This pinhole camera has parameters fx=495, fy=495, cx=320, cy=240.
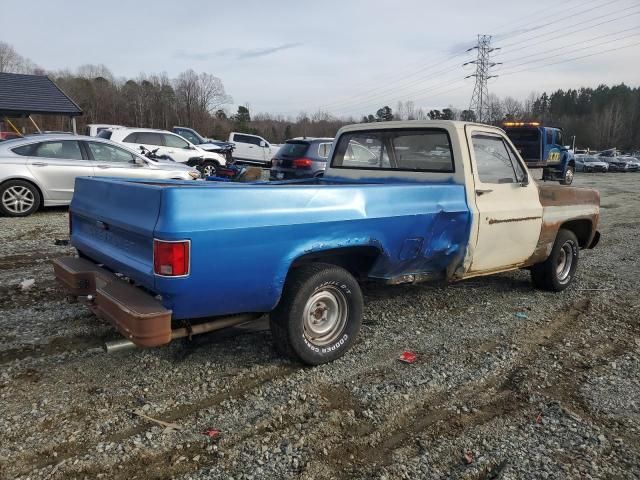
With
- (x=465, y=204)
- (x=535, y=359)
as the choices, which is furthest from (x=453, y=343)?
(x=465, y=204)

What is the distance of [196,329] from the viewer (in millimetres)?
3203

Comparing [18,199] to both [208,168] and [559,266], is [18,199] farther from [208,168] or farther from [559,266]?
[559,266]

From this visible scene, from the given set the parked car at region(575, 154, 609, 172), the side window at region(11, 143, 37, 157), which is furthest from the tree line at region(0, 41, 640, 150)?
the side window at region(11, 143, 37, 157)

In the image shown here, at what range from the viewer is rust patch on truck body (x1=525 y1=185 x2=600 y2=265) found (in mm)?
5305

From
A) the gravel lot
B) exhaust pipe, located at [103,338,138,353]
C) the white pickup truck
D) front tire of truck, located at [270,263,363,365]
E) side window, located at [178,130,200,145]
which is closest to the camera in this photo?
the gravel lot

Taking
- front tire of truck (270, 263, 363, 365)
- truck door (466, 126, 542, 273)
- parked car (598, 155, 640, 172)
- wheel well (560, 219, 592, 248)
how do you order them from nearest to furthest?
front tire of truck (270, 263, 363, 365)
truck door (466, 126, 542, 273)
wheel well (560, 219, 592, 248)
parked car (598, 155, 640, 172)

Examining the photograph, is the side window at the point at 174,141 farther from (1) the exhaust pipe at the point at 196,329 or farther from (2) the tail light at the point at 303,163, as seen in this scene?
(1) the exhaust pipe at the point at 196,329

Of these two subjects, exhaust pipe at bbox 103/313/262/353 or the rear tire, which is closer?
exhaust pipe at bbox 103/313/262/353

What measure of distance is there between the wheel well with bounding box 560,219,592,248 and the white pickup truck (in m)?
20.4

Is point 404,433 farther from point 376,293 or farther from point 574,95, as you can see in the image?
point 574,95

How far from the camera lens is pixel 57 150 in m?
9.38

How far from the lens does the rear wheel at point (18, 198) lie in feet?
29.2

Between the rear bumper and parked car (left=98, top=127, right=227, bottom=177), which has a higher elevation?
parked car (left=98, top=127, right=227, bottom=177)

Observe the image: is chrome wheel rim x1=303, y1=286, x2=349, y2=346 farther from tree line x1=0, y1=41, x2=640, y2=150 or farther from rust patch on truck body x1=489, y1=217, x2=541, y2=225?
tree line x1=0, y1=41, x2=640, y2=150
